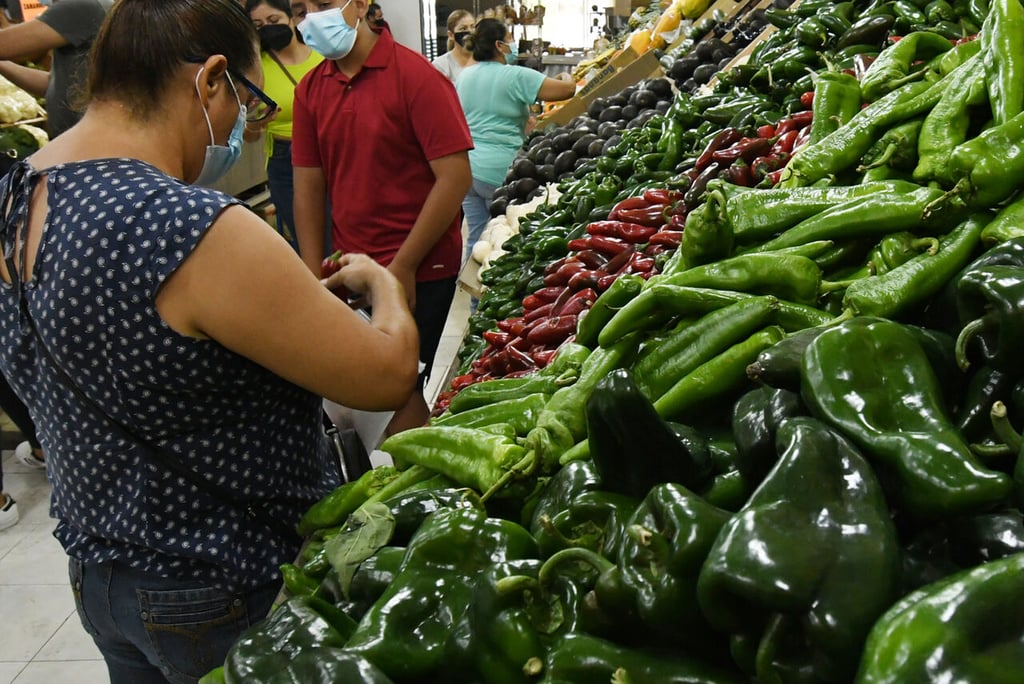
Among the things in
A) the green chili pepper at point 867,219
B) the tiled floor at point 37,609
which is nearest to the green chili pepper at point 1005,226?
the green chili pepper at point 867,219

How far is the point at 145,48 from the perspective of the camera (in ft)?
5.51

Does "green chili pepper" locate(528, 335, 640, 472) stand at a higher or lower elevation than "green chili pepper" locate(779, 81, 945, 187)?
lower

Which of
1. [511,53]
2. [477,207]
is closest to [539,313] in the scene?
[477,207]

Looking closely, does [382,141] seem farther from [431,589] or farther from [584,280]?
[431,589]

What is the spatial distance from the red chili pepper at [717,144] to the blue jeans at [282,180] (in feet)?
9.30

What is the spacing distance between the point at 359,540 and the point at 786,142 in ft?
6.60

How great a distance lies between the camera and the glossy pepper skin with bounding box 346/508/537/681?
3.74 ft

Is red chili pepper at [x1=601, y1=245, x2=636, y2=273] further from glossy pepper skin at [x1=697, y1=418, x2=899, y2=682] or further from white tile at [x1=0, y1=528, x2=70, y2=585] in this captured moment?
white tile at [x1=0, y1=528, x2=70, y2=585]

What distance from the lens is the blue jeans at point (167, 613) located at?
1.79 meters

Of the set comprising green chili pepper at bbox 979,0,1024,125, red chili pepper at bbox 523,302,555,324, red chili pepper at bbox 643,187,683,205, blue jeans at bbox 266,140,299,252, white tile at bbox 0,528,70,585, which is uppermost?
green chili pepper at bbox 979,0,1024,125

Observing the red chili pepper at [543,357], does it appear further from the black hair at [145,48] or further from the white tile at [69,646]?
the white tile at [69,646]

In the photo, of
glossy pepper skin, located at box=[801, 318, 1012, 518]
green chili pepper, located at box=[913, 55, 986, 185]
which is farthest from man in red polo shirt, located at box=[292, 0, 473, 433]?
glossy pepper skin, located at box=[801, 318, 1012, 518]

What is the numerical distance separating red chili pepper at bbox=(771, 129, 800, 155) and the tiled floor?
1448mm

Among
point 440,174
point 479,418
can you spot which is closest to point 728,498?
point 479,418
